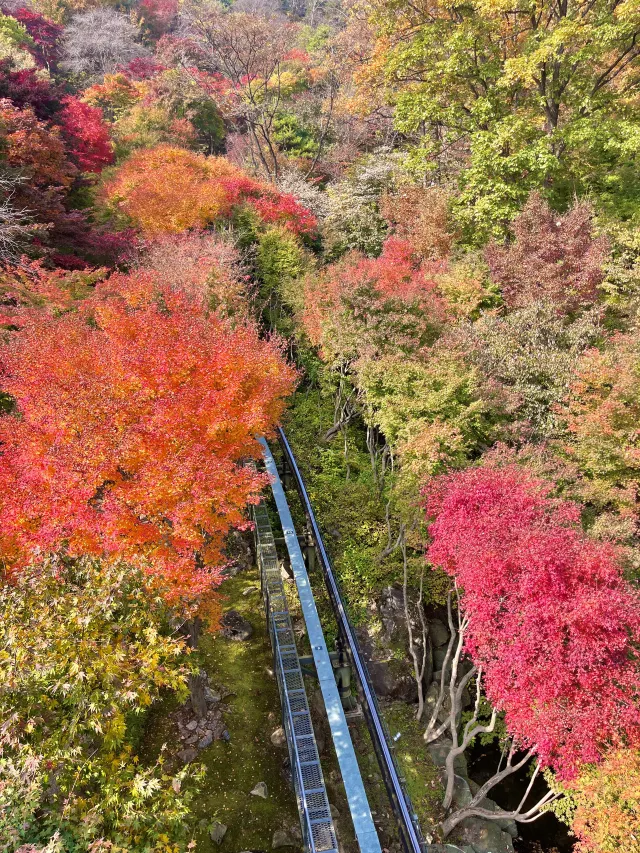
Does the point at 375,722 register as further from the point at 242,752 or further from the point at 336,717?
the point at 242,752

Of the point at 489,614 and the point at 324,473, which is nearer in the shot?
the point at 489,614

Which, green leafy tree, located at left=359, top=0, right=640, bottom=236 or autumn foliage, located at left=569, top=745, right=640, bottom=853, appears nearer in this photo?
autumn foliage, located at left=569, top=745, right=640, bottom=853

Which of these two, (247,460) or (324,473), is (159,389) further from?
(324,473)

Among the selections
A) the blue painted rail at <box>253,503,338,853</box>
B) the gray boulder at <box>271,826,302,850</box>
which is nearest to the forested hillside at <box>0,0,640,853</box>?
the gray boulder at <box>271,826,302,850</box>

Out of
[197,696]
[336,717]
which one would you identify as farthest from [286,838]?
[197,696]

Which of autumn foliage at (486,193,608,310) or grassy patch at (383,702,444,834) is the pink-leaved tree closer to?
grassy patch at (383,702,444,834)

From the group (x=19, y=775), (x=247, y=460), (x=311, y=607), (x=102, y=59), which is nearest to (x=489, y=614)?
(x=311, y=607)
